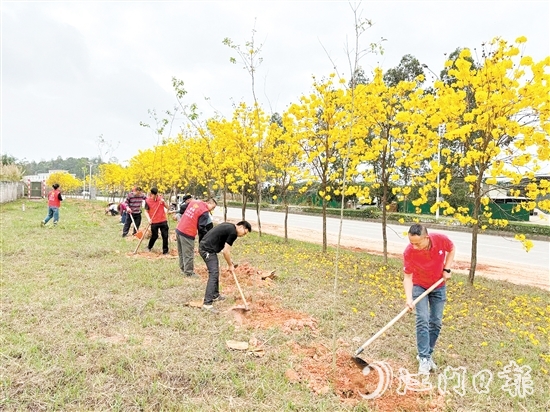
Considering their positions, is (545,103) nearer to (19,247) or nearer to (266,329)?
(266,329)

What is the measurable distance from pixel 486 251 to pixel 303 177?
23.1 ft

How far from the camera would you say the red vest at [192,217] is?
5.95 meters

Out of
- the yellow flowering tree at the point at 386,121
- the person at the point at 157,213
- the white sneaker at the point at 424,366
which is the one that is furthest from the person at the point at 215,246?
the person at the point at 157,213

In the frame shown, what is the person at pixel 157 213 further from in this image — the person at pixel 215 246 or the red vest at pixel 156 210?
the person at pixel 215 246

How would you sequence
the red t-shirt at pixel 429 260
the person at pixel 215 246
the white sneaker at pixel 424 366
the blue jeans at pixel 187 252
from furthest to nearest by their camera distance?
the blue jeans at pixel 187 252
the person at pixel 215 246
the red t-shirt at pixel 429 260
the white sneaker at pixel 424 366

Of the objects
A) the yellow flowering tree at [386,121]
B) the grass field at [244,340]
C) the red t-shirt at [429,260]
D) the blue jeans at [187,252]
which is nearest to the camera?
the grass field at [244,340]

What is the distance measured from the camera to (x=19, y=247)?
7855 millimetres

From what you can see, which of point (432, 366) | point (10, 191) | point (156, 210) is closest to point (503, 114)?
point (432, 366)

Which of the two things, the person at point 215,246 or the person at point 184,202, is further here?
the person at point 184,202

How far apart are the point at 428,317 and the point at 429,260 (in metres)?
0.50

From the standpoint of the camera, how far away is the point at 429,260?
3268 mm

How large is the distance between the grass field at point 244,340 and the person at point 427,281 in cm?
25

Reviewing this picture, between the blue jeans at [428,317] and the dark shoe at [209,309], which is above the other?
the blue jeans at [428,317]

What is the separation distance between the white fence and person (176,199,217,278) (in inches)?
837
